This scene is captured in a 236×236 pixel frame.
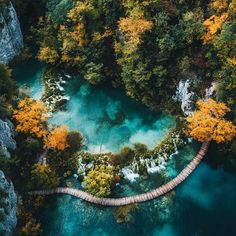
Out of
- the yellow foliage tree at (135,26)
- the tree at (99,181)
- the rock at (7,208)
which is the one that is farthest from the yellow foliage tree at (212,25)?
the rock at (7,208)

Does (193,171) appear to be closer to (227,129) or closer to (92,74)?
(227,129)

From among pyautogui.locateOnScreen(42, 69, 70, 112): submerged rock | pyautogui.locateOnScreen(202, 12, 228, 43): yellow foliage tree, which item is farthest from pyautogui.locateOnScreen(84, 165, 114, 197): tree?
pyautogui.locateOnScreen(202, 12, 228, 43): yellow foliage tree

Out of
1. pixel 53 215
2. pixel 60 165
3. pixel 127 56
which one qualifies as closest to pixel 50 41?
pixel 127 56

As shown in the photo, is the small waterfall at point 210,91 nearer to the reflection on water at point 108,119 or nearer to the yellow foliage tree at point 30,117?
the reflection on water at point 108,119

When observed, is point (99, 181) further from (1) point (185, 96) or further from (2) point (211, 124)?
(1) point (185, 96)

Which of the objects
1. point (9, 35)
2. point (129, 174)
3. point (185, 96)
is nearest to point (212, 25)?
point (185, 96)

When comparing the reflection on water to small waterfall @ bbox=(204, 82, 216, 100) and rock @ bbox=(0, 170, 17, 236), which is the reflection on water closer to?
small waterfall @ bbox=(204, 82, 216, 100)

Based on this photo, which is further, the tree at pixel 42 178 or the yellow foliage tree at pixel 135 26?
the yellow foliage tree at pixel 135 26
